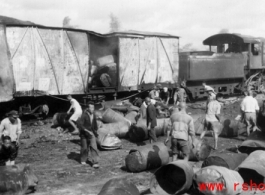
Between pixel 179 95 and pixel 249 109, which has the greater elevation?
pixel 179 95

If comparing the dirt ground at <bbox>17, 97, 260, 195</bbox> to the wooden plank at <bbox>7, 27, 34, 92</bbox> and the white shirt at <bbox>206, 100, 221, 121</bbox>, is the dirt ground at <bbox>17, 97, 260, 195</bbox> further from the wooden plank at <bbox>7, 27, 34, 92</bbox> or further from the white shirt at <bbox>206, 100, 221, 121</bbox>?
the wooden plank at <bbox>7, 27, 34, 92</bbox>

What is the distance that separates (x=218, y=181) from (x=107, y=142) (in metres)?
4.34

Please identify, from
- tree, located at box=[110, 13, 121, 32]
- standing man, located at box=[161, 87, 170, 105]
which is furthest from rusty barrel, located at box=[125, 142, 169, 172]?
tree, located at box=[110, 13, 121, 32]

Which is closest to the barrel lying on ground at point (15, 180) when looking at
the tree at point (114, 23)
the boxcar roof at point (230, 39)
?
the boxcar roof at point (230, 39)

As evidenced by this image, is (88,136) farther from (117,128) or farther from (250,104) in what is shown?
(250,104)

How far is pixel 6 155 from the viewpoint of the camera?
24.7ft

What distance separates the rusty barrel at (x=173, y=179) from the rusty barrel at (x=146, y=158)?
3.20 feet

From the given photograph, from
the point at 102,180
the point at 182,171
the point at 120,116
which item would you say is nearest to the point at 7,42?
the point at 120,116

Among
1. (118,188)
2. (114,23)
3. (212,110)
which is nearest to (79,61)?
(212,110)

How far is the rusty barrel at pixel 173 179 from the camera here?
614cm

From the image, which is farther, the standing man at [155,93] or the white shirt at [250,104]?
the standing man at [155,93]

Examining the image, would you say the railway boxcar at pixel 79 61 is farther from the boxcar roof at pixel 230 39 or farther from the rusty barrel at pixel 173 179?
the rusty barrel at pixel 173 179

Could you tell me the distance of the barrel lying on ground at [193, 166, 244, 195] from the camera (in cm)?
573

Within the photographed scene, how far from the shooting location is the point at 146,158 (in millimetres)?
7605
